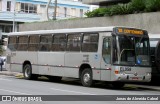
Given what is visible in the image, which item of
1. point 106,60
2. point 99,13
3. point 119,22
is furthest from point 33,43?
point 99,13

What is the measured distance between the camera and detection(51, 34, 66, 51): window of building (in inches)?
980

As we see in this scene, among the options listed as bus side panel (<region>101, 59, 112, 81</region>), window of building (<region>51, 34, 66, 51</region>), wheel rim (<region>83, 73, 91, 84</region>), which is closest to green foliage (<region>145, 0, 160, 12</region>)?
window of building (<region>51, 34, 66, 51</region>)

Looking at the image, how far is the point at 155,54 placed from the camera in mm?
23719

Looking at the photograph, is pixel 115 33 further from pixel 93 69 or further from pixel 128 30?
pixel 93 69

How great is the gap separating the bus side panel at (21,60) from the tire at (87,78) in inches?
194

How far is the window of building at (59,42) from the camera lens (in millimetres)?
24891

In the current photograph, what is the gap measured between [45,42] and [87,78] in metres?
4.77

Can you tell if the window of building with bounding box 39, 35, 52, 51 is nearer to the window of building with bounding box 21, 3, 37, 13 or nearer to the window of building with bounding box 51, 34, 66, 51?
the window of building with bounding box 51, 34, 66, 51

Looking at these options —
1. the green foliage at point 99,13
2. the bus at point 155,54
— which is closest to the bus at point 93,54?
the bus at point 155,54

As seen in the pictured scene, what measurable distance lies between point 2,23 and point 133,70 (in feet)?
198

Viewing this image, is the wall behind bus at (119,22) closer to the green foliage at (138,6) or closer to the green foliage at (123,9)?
the green foliage at (123,9)

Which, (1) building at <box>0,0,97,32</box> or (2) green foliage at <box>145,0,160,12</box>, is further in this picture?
(1) building at <box>0,0,97,32</box>

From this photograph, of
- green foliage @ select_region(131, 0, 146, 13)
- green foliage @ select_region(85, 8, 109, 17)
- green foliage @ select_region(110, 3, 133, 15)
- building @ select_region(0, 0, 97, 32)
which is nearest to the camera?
green foliage @ select_region(131, 0, 146, 13)

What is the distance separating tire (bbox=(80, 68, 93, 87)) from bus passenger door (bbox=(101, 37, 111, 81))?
97 cm
